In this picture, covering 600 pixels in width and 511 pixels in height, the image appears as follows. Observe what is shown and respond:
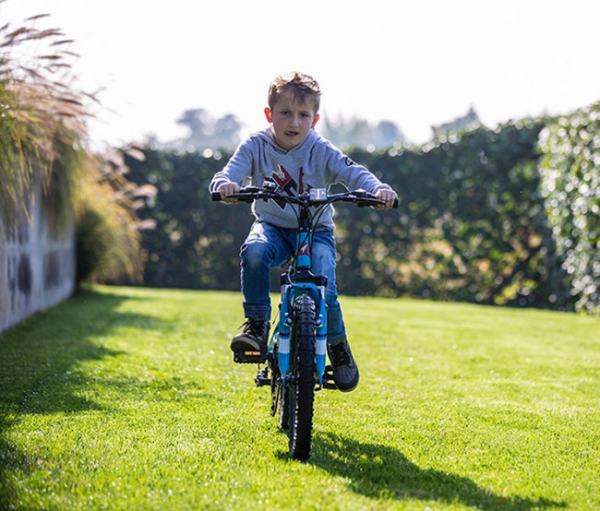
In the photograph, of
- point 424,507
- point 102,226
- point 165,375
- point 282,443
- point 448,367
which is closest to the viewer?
point 424,507

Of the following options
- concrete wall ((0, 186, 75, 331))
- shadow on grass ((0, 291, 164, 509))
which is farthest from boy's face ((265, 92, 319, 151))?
concrete wall ((0, 186, 75, 331))

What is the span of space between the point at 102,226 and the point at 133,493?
26.7 feet

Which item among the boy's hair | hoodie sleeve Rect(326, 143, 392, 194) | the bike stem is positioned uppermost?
the boy's hair

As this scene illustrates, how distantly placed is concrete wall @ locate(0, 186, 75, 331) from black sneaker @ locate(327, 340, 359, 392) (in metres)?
2.65

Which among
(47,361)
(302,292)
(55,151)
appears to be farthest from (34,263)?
(302,292)

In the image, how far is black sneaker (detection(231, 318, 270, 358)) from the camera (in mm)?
3781

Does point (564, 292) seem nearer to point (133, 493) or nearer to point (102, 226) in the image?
point (102, 226)

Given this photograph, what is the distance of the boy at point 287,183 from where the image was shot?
12.5 feet

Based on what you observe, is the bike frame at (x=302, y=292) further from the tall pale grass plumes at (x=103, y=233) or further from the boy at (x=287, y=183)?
the tall pale grass plumes at (x=103, y=233)

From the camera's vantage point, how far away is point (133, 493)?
2.84m

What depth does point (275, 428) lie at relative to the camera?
12.8 ft

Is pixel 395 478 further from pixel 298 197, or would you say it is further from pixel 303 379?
pixel 298 197

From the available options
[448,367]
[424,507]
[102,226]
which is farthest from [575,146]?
[424,507]

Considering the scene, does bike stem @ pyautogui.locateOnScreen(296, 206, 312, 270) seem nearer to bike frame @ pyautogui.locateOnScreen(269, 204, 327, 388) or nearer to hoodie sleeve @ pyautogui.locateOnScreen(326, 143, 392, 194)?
bike frame @ pyautogui.locateOnScreen(269, 204, 327, 388)
